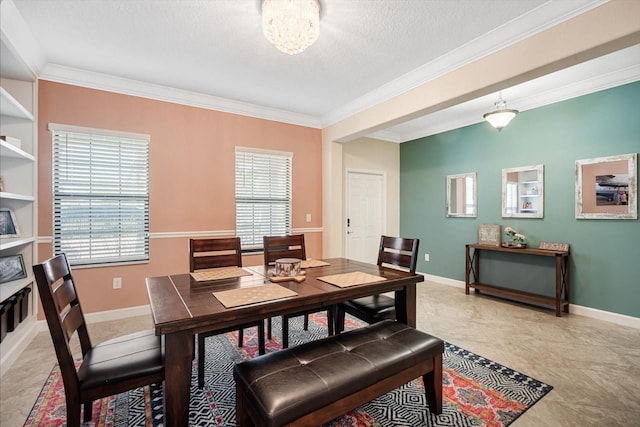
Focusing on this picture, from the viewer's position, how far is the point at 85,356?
1.51 m

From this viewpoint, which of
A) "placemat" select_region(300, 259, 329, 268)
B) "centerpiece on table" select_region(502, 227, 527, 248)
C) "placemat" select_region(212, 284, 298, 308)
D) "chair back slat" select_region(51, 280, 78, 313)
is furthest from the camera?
"centerpiece on table" select_region(502, 227, 527, 248)

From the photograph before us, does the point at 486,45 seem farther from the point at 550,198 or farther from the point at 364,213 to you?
the point at 364,213

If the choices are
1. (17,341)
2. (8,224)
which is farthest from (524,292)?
(8,224)

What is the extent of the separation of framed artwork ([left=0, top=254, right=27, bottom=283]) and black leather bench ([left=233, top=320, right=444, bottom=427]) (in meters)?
2.59

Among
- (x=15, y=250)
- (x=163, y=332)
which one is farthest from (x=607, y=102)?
(x=15, y=250)

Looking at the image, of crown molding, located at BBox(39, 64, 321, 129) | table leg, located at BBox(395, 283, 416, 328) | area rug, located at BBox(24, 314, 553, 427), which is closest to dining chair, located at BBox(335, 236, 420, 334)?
table leg, located at BBox(395, 283, 416, 328)

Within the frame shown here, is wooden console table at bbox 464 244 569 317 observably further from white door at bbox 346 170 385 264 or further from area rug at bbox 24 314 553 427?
area rug at bbox 24 314 553 427

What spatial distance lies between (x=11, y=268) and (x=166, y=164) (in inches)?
66.4

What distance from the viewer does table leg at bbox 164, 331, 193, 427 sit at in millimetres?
1290

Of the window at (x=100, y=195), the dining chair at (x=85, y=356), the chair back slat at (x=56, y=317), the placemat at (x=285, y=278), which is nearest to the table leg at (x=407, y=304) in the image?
the placemat at (x=285, y=278)

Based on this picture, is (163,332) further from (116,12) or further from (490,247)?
(490,247)

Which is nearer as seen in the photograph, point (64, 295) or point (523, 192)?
point (64, 295)

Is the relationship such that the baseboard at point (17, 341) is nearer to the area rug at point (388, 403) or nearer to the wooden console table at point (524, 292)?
the area rug at point (388, 403)

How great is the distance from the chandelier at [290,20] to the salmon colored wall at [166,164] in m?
2.08
